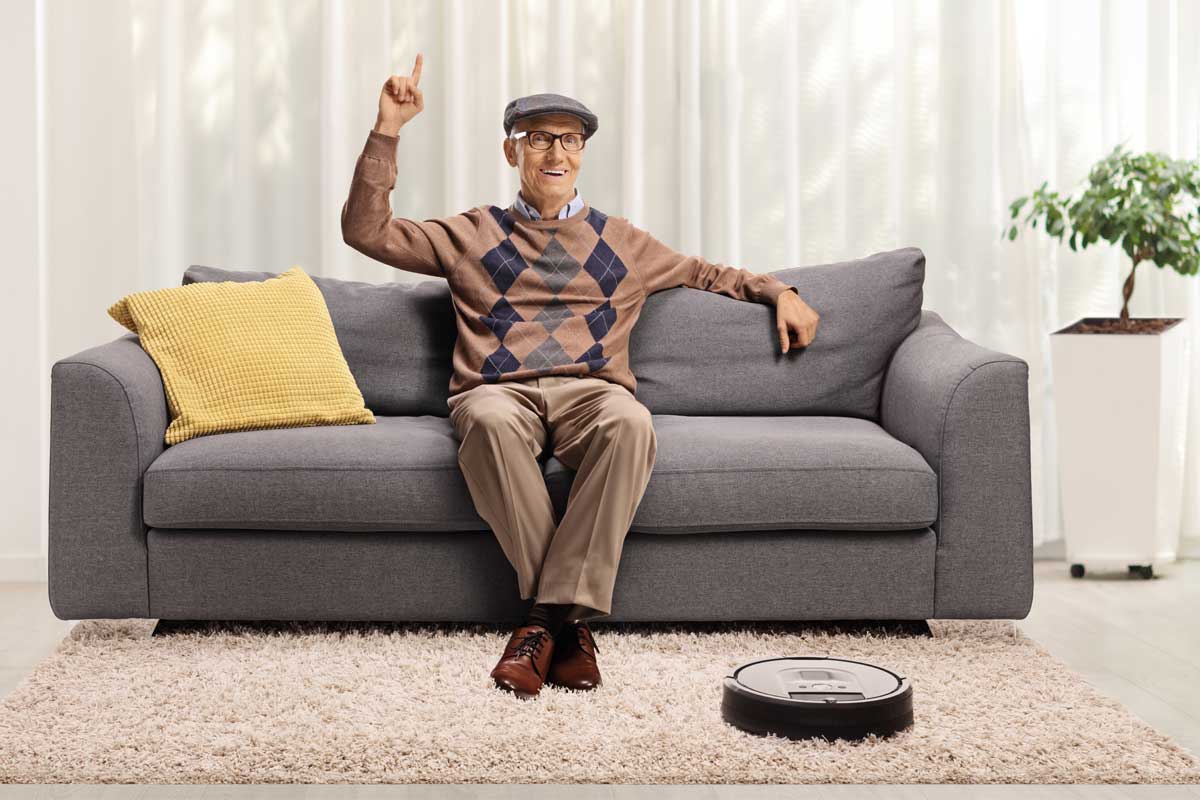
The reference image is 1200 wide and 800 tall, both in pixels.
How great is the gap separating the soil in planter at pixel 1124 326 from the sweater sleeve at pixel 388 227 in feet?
5.51

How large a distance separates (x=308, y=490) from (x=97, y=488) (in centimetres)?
42

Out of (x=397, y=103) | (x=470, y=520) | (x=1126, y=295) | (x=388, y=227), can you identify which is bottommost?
(x=470, y=520)

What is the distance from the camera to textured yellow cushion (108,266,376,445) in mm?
2703

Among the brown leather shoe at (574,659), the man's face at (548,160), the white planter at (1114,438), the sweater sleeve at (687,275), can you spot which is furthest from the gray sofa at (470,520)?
the white planter at (1114,438)

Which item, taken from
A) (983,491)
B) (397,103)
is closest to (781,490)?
(983,491)

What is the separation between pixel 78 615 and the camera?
8.46 feet

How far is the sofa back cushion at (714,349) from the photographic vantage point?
10.0 ft

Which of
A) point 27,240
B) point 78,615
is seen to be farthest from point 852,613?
point 27,240

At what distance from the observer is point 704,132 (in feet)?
12.3

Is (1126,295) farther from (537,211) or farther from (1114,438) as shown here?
(537,211)

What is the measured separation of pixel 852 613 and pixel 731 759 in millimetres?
773

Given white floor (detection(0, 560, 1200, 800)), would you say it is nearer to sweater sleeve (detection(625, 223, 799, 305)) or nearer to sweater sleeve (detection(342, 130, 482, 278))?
sweater sleeve (detection(625, 223, 799, 305))

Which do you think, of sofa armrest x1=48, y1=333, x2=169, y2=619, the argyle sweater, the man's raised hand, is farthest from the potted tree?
sofa armrest x1=48, y1=333, x2=169, y2=619

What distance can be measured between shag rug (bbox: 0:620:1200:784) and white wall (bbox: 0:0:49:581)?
3.52 ft
